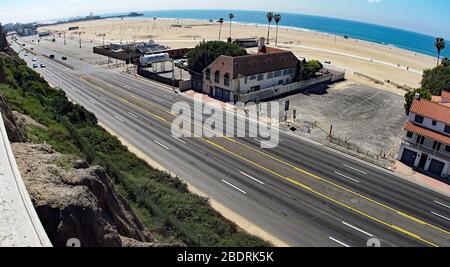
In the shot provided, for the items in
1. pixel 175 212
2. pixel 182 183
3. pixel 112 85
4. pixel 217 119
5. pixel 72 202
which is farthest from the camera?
pixel 112 85

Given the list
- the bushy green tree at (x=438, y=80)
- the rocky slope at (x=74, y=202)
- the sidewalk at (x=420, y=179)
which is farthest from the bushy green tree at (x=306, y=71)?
the rocky slope at (x=74, y=202)

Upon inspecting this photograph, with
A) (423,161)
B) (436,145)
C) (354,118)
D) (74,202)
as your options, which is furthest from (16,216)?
(354,118)

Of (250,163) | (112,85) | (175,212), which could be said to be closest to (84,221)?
(175,212)

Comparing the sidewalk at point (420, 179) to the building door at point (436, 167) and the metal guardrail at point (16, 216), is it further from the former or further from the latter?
the metal guardrail at point (16, 216)

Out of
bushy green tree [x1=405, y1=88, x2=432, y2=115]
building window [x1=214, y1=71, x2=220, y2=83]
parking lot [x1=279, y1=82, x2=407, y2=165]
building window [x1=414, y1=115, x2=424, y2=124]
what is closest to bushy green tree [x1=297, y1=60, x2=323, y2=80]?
parking lot [x1=279, y1=82, x2=407, y2=165]

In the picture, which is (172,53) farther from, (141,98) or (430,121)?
(430,121)

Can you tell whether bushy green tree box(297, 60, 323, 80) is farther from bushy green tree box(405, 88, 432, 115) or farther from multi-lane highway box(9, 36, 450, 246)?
multi-lane highway box(9, 36, 450, 246)
